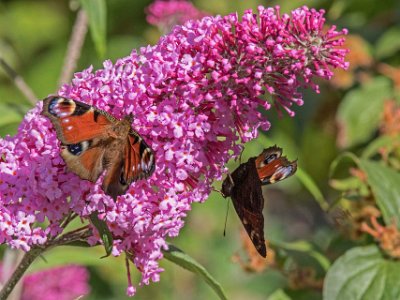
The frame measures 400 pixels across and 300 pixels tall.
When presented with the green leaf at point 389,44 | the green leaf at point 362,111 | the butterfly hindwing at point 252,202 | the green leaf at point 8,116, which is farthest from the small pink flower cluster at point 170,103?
the green leaf at point 389,44

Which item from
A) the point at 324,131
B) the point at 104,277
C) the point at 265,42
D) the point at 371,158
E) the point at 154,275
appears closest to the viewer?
the point at 265,42

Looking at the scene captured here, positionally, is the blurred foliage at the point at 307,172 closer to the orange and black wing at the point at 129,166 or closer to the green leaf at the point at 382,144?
the green leaf at the point at 382,144

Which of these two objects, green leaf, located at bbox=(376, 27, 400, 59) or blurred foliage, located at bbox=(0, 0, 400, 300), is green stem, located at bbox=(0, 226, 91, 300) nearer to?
blurred foliage, located at bbox=(0, 0, 400, 300)

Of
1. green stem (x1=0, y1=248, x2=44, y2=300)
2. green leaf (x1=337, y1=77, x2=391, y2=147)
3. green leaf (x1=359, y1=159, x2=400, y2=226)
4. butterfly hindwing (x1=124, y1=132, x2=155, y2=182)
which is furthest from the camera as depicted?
green leaf (x1=337, y1=77, x2=391, y2=147)

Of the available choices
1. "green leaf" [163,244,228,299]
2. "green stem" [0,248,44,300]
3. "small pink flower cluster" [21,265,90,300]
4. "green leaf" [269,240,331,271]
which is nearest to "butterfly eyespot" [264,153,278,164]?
"green leaf" [163,244,228,299]

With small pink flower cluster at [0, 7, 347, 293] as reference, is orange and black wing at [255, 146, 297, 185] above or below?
below

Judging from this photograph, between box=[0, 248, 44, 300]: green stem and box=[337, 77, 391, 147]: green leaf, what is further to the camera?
box=[337, 77, 391, 147]: green leaf

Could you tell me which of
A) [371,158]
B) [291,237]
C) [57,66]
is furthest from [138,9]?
[371,158]

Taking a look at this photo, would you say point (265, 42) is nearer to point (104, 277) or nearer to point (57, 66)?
point (104, 277)
